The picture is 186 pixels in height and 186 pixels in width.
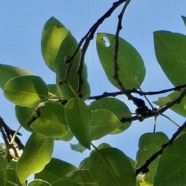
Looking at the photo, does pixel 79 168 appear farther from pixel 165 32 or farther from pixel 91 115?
pixel 165 32

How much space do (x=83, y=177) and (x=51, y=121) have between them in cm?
15

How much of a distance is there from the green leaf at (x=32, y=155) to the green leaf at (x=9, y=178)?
3 centimetres

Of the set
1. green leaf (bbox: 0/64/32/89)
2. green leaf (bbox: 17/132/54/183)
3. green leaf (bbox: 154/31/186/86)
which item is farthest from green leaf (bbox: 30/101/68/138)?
green leaf (bbox: 154/31/186/86)

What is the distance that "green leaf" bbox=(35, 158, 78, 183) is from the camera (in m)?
1.19

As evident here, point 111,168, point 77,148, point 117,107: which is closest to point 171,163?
point 111,168

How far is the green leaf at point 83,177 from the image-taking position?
112 cm

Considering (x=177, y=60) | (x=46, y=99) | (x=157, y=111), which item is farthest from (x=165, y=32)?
(x=46, y=99)

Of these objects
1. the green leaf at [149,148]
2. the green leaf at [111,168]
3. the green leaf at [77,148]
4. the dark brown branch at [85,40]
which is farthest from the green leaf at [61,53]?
the green leaf at [77,148]

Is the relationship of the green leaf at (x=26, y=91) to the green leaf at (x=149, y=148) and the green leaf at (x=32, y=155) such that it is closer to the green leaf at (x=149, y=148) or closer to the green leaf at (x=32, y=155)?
the green leaf at (x=32, y=155)

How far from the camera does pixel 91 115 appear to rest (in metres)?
1.00

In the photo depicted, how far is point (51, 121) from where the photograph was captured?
1072 millimetres

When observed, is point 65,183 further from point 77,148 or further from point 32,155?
point 77,148

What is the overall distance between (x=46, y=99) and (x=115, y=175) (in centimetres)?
21

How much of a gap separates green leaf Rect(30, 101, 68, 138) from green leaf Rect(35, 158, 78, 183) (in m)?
0.12
